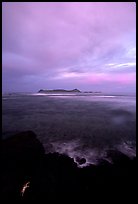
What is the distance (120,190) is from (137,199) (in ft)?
2.25

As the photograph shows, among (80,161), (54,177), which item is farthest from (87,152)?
(54,177)

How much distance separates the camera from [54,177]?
661 centimetres

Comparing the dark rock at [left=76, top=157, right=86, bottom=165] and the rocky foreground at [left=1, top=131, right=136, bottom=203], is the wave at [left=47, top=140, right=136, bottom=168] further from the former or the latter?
the rocky foreground at [left=1, top=131, right=136, bottom=203]

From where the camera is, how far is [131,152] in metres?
10.1

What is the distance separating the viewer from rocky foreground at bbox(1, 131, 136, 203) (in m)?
5.65

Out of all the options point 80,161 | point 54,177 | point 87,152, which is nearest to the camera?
point 54,177

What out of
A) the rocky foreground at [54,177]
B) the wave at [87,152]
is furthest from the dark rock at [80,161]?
the rocky foreground at [54,177]

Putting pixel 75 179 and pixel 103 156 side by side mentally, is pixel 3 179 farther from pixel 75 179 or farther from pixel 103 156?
pixel 103 156

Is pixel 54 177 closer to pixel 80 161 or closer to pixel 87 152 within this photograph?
pixel 80 161

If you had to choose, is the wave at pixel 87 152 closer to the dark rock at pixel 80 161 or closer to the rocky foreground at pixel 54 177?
the dark rock at pixel 80 161

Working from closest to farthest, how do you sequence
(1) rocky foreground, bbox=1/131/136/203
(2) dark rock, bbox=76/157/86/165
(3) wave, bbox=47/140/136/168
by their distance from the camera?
(1) rocky foreground, bbox=1/131/136/203 → (2) dark rock, bbox=76/157/86/165 → (3) wave, bbox=47/140/136/168

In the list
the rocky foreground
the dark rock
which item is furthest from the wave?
the rocky foreground

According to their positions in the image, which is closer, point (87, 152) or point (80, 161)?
point (80, 161)

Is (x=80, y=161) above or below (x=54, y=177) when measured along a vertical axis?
below
